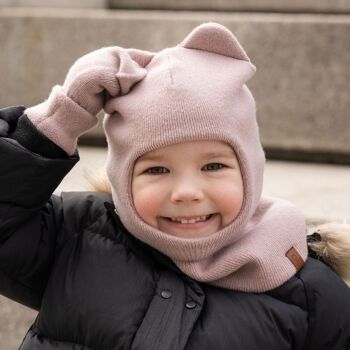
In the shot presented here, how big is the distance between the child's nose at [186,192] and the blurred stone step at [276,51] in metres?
1.27

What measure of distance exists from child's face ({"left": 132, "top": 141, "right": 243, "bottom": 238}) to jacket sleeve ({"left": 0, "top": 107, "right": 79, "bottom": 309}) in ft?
0.52

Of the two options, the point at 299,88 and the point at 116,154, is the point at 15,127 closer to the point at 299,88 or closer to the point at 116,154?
the point at 116,154

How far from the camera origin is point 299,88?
7.83 feet

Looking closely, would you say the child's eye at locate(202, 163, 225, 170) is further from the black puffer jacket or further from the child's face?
the black puffer jacket

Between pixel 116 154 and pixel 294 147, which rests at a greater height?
pixel 116 154

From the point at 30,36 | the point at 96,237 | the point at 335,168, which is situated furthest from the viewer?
the point at 30,36

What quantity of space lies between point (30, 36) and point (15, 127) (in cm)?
140

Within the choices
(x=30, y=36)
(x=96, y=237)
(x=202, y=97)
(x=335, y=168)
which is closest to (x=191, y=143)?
(x=202, y=97)

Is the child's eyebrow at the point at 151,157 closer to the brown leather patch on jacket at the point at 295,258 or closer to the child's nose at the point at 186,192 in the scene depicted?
the child's nose at the point at 186,192

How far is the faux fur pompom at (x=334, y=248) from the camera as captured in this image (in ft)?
4.46

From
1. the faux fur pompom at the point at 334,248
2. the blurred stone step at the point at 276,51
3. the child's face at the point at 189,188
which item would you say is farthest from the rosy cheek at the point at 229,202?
the blurred stone step at the point at 276,51

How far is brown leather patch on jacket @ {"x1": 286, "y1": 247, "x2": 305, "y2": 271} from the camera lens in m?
1.29

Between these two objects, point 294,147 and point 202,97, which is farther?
point 294,147

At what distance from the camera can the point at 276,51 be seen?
2.40m
